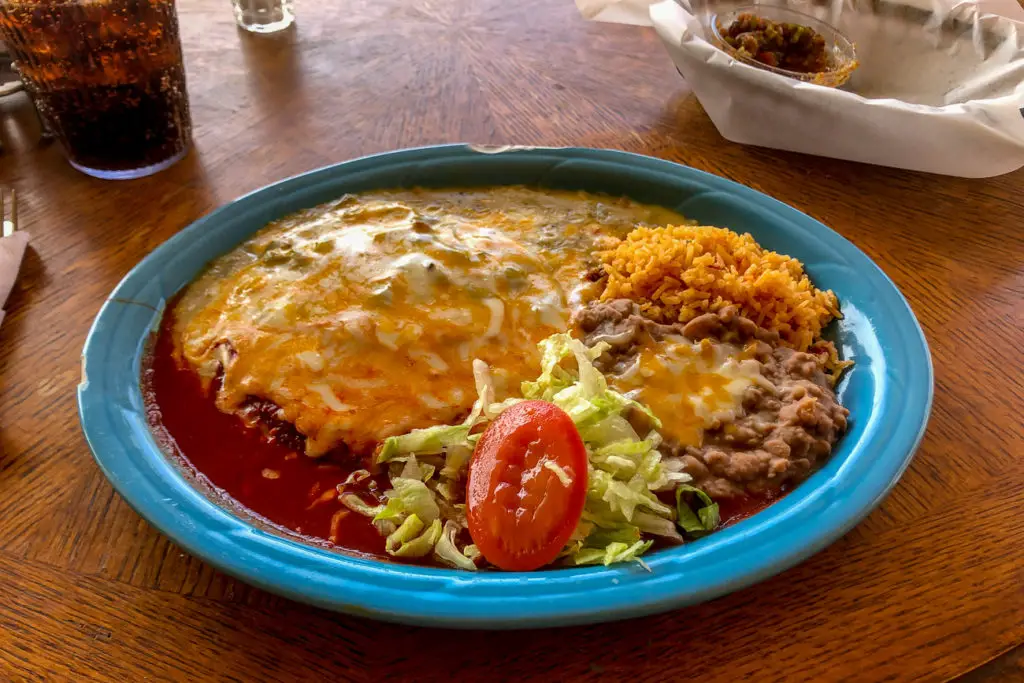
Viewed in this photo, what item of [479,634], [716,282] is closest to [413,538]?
[479,634]

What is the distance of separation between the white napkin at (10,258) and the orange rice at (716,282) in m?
1.11

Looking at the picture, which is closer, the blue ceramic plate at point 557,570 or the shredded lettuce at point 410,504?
the blue ceramic plate at point 557,570

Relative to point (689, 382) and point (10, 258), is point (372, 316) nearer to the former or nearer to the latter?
point (689, 382)

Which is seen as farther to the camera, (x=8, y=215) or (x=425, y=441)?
(x=8, y=215)

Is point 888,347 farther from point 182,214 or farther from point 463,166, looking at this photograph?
point 182,214

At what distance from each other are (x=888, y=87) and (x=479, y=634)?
6.35ft

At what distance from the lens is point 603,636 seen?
0.90 m

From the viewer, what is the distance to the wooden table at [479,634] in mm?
868

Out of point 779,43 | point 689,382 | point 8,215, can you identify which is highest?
point 779,43

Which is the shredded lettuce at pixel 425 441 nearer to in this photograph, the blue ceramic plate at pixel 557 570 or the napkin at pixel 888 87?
the blue ceramic plate at pixel 557 570

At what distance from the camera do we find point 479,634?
0.89m

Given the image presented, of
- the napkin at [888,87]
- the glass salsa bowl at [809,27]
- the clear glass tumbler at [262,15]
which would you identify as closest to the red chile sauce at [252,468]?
the napkin at [888,87]

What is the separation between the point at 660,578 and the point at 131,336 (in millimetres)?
911

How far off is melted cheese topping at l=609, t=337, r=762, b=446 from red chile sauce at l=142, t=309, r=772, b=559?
13cm
